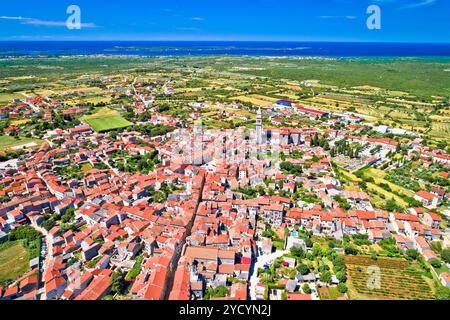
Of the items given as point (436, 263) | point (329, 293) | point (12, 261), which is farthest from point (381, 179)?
point (12, 261)

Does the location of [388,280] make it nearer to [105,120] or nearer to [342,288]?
[342,288]

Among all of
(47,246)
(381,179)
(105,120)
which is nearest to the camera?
(47,246)

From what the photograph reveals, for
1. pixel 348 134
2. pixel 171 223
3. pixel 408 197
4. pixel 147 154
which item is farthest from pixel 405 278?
pixel 348 134

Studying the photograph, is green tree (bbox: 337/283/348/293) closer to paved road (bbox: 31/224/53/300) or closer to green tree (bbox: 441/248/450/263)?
green tree (bbox: 441/248/450/263)

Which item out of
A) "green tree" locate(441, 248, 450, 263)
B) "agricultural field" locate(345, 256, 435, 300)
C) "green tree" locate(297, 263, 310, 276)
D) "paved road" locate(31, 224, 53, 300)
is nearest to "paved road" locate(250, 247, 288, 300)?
"green tree" locate(297, 263, 310, 276)

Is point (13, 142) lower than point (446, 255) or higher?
higher
